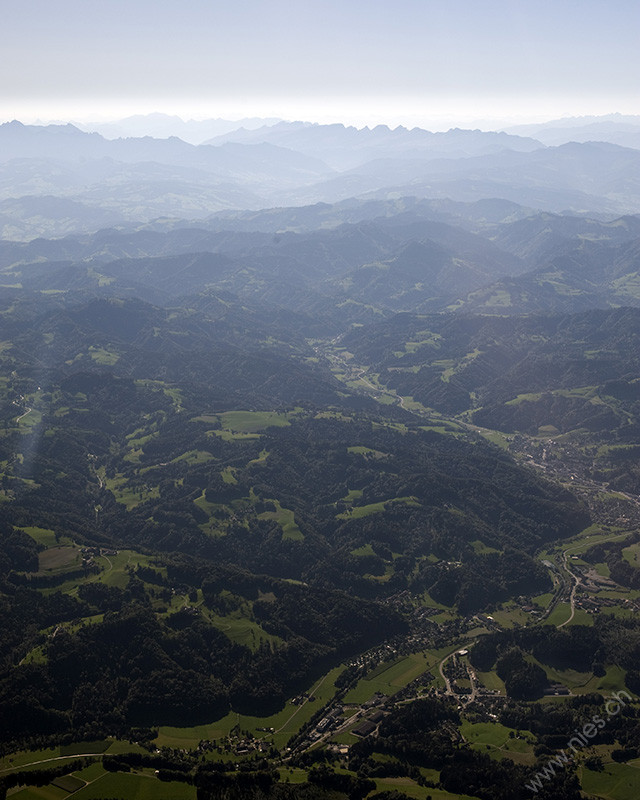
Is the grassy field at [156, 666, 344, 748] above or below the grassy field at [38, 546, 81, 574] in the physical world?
below

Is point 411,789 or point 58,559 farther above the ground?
point 58,559

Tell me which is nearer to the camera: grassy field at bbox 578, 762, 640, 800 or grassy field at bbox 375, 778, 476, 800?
grassy field at bbox 578, 762, 640, 800

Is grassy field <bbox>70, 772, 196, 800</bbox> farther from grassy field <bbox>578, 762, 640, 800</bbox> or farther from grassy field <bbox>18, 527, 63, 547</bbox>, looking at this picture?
grassy field <bbox>18, 527, 63, 547</bbox>

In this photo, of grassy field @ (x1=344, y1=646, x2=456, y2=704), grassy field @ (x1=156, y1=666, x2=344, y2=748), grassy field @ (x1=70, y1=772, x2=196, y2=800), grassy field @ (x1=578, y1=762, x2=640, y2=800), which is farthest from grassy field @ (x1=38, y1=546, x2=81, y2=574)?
grassy field @ (x1=578, y1=762, x2=640, y2=800)

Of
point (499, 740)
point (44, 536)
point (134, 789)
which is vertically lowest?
point (499, 740)

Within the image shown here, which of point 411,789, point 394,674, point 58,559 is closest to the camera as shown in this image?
point 411,789

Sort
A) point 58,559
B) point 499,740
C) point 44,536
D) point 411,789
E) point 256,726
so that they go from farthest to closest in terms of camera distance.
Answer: point 44,536 → point 58,559 → point 256,726 → point 499,740 → point 411,789

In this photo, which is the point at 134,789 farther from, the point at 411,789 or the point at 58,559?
the point at 58,559

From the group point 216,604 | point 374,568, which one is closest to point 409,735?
point 216,604

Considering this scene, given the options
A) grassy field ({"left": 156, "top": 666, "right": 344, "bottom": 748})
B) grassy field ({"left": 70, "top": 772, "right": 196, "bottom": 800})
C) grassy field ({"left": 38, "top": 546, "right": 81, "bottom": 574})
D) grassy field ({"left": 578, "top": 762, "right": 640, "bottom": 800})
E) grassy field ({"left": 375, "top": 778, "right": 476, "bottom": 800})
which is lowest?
grassy field ({"left": 156, "top": 666, "right": 344, "bottom": 748})

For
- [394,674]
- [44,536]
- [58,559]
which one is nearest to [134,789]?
[394,674]

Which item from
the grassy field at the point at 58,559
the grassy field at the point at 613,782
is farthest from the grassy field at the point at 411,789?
the grassy field at the point at 58,559

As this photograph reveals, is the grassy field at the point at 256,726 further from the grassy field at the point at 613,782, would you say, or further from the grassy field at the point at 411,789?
the grassy field at the point at 613,782
